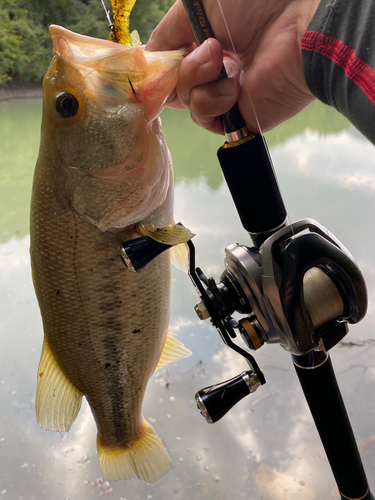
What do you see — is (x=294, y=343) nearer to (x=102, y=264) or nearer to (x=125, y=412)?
(x=102, y=264)

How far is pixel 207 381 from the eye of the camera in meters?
1.57

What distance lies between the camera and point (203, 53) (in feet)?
1.94

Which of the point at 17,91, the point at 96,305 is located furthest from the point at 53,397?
the point at 17,91

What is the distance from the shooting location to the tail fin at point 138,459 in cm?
95

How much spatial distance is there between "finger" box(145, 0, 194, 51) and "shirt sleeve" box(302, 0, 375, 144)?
362mm

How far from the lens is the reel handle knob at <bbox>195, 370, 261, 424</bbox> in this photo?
62cm

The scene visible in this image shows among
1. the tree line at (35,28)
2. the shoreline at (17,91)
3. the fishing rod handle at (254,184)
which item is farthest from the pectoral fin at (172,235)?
the shoreline at (17,91)

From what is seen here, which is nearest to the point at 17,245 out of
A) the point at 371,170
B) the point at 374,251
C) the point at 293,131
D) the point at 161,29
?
the point at 161,29

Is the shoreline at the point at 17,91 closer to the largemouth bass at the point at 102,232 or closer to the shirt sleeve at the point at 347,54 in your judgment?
the largemouth bass at the point at 102,232

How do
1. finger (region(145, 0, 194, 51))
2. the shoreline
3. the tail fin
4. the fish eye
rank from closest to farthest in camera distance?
the fish eye → finger (region(145, 0, 194, 51)) → the tail fin → the shoreline

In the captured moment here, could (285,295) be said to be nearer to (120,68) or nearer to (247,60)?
(120,68)

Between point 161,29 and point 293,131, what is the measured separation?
4.92 m

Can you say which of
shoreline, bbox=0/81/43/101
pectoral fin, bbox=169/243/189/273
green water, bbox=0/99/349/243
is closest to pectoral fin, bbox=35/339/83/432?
pectoral fin, bbox=169/243/189/273

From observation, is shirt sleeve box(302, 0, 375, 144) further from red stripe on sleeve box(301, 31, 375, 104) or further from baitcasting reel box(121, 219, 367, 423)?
baitcasting reel box(121, 219, 367, 423)
